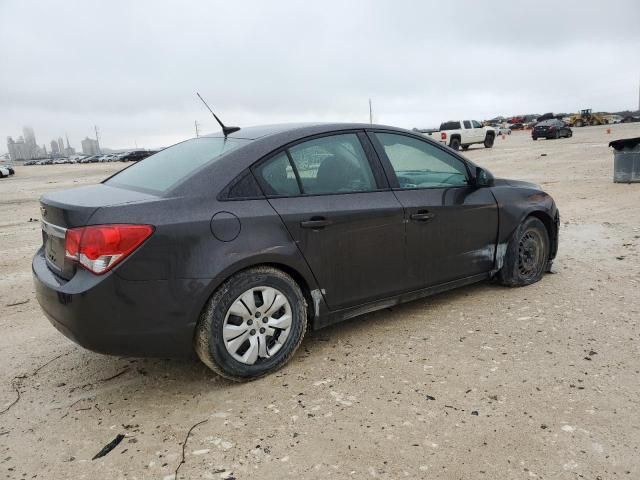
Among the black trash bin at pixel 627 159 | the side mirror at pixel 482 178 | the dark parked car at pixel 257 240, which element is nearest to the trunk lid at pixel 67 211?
the dark parked car at pixel 257 240

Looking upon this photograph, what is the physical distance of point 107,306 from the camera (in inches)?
107

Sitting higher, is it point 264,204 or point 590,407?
point 264,204

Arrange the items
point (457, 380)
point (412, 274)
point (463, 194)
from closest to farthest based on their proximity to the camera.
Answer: point (457, 380), point (412, 274), point (463, 194)

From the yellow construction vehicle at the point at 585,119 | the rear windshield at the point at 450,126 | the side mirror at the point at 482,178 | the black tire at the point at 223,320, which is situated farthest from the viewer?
the yellow construction vehicle at the point at 585,119

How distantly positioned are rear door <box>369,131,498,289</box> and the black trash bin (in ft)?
28.9

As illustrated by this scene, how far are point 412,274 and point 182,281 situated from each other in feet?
5.78

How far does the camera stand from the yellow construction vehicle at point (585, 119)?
55.6 metres

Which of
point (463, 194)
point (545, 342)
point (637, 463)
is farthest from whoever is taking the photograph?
point (463, 194)

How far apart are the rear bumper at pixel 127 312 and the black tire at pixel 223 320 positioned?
0.08m

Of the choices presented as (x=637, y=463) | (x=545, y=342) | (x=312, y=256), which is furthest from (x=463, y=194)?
(x=637, y=463)

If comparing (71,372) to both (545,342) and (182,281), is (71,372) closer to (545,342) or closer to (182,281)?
(182,281)

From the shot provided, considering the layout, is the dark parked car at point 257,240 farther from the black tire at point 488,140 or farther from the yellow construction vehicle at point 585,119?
the yellow construction vehicle at point 585,119

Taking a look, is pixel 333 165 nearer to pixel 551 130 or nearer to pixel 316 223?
pixel 316 223

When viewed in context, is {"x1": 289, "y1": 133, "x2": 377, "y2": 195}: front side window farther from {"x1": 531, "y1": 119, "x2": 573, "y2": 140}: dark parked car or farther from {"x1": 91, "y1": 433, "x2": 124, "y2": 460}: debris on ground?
{"x1": 531, "y1": 119, "x2": 573, "y2": 140}: dark parked car
